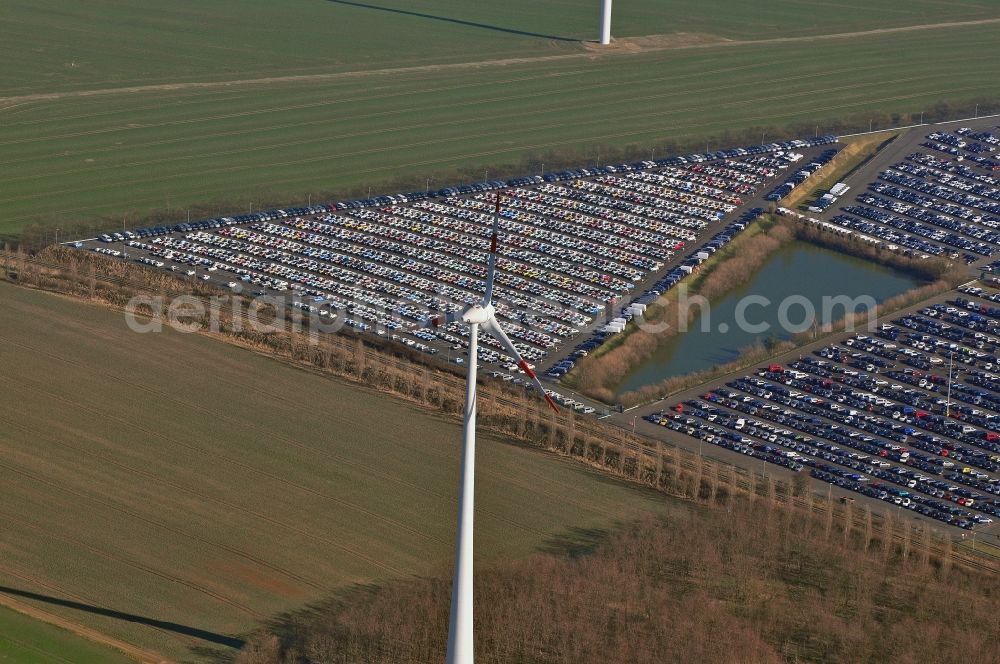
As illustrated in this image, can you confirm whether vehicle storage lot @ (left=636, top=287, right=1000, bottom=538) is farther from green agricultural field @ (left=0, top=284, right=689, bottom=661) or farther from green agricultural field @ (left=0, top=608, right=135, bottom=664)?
green agricultural field @ (left=0, top=608, right=135, bottom=664)

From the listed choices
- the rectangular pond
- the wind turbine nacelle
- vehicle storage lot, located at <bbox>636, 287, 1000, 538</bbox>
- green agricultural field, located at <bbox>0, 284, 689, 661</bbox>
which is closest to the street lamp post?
vehicle storage lot, located at <bbox>636, 287, 1000, 538</bbox>

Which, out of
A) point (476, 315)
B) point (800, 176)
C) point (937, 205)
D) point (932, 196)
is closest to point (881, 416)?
point (937, 205)

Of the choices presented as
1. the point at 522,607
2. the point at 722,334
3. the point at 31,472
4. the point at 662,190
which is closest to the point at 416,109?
the point at 662,190

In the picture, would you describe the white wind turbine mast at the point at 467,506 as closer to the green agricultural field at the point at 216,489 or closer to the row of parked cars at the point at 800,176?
the green agricultural field at the point at 216,489

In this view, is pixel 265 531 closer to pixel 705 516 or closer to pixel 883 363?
pixel 705 516

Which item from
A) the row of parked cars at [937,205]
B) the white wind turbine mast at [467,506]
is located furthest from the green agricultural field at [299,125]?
the white wind turbine mast at [467,506]

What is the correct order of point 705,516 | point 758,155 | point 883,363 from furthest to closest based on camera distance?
point 758,155, point 883,363, point 705,516
